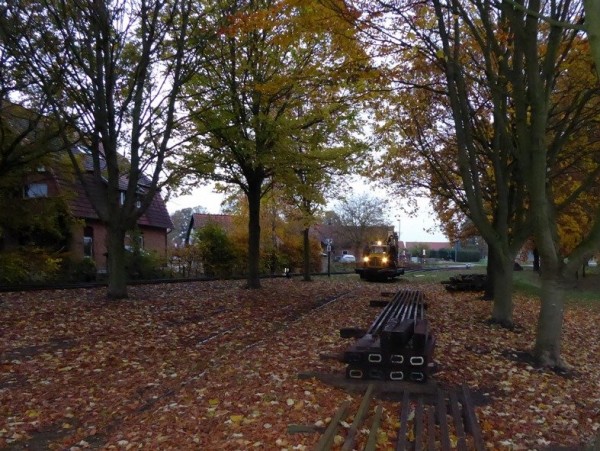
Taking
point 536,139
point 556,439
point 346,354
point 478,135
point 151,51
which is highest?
point 151,51

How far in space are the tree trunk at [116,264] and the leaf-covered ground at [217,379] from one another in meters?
0.79

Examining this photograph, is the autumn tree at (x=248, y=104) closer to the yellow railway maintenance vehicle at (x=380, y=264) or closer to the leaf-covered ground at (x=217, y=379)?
the leaf-covered ground at (x=217, y=379)

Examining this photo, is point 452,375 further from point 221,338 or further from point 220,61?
point 220,61

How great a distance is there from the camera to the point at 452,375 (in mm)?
7418

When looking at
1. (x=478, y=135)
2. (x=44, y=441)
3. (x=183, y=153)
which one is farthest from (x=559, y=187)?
(x=44, y=441)

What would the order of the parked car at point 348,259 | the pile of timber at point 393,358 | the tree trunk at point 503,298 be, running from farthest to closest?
1. the parked car at point 348,259
2. the tree trunk at point 503,298
3. the pile of timber at point 393,358

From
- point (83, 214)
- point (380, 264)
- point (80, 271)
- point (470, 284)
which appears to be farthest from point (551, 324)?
point (83, 214)

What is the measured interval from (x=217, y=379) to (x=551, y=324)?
5.29m

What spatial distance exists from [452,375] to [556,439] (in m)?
2.00

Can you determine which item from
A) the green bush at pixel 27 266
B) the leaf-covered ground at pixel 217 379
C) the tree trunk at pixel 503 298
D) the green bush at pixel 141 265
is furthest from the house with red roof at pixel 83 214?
the tree trunk at pixel 503 298

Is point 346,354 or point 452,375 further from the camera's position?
point 452,375

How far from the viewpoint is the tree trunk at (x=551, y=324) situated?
331 inches

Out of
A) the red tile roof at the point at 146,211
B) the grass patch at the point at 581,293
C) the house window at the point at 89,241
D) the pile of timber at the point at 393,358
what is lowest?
the grass patch at the point at 581,293

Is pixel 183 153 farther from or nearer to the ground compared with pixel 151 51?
nearer to the ground
